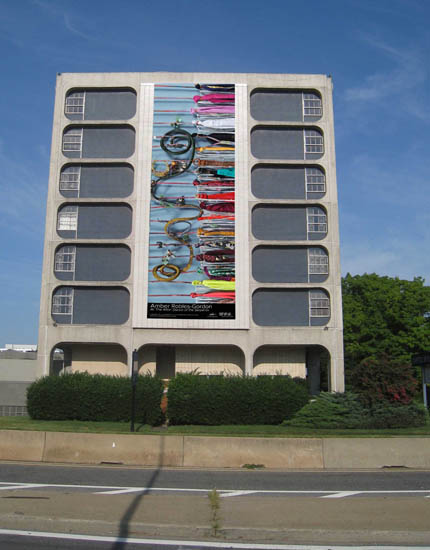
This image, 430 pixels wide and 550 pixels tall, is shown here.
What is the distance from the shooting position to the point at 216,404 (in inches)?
1208

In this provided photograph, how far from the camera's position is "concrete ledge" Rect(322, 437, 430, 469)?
1823cm

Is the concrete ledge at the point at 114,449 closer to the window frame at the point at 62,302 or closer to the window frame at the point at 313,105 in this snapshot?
the window frame at the point at 62,302

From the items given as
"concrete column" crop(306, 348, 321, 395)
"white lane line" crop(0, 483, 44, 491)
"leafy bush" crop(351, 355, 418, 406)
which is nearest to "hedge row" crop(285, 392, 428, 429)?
"leafy bush" crop(351, 355, 418, 406)

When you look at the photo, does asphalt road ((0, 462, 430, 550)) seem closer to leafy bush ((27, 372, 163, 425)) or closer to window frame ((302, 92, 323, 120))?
leafy bush ((27, 372, 163, 425))

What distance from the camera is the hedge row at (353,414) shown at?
1074 inches

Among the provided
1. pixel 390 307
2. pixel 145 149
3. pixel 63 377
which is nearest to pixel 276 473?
pixel 63 377

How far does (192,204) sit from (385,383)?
22529 mm

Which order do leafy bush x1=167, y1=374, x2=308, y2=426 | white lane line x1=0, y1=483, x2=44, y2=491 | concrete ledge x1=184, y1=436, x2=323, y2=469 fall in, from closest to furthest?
white lane line x1=0, y1=483, x2=44, y2=491, concrete ledge x1=184, y1=436, x2=323, y2=469, leafy bush x1=167, y1=374, x2=308, y2=426

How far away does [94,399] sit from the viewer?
32094 mm

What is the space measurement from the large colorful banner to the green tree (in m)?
23.0

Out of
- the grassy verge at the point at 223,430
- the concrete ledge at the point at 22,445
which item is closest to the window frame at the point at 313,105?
the grassy verge at the point at 223,430

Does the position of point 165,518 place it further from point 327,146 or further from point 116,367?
point 327,146

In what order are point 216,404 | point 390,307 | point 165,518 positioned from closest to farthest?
point 165,518 → point 216,404 → point 390,307

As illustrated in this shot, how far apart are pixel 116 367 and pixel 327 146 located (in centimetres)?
2612
